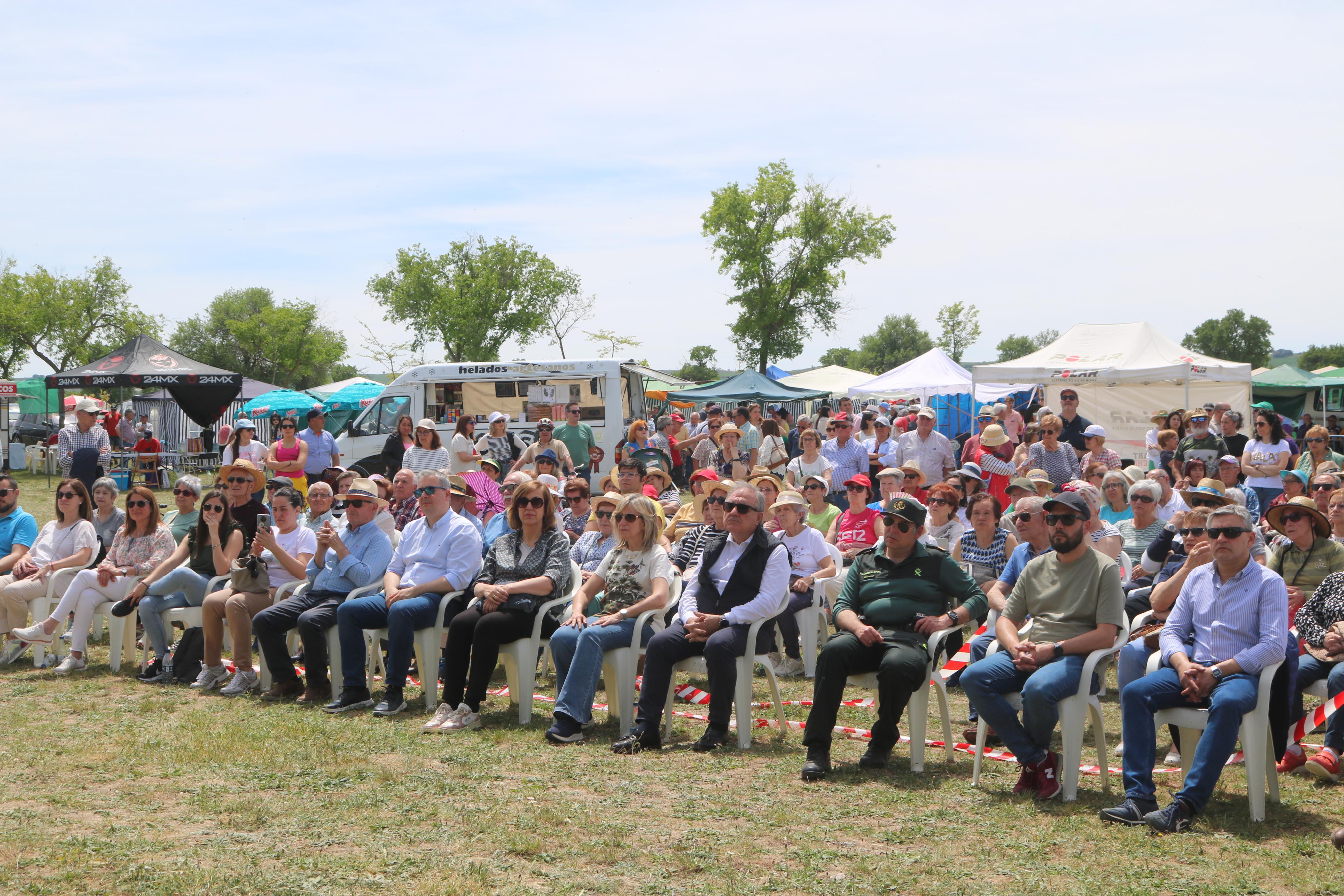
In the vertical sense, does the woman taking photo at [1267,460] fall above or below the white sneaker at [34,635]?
above

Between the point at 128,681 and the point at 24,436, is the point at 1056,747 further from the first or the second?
the point at 24,436

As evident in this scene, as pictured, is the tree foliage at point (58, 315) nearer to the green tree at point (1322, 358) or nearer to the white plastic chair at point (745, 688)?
the white plastic chair at point (745, 688)

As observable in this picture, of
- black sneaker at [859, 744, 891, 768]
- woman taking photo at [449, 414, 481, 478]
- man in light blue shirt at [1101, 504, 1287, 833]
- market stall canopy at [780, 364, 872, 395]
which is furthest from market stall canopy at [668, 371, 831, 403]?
man in light blue shirt at [1101, 504, 1287, 833]

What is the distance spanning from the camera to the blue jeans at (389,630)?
6.05 metres

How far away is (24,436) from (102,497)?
95.6 ft

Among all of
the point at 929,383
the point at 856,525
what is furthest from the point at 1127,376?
the point at 856,525

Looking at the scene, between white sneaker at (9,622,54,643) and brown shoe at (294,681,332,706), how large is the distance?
206 centimetres

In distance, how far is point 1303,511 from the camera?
5441mm

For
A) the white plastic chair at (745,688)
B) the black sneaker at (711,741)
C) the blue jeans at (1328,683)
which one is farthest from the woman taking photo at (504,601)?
the blue jeans at (1328,683)

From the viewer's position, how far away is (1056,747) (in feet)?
16.8

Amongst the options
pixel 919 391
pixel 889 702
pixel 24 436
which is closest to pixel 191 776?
pixel 889 702

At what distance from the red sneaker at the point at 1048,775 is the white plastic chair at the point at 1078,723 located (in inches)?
1.3

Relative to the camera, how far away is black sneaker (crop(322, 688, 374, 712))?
609cm

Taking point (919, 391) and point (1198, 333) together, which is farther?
point (1198, 333)
